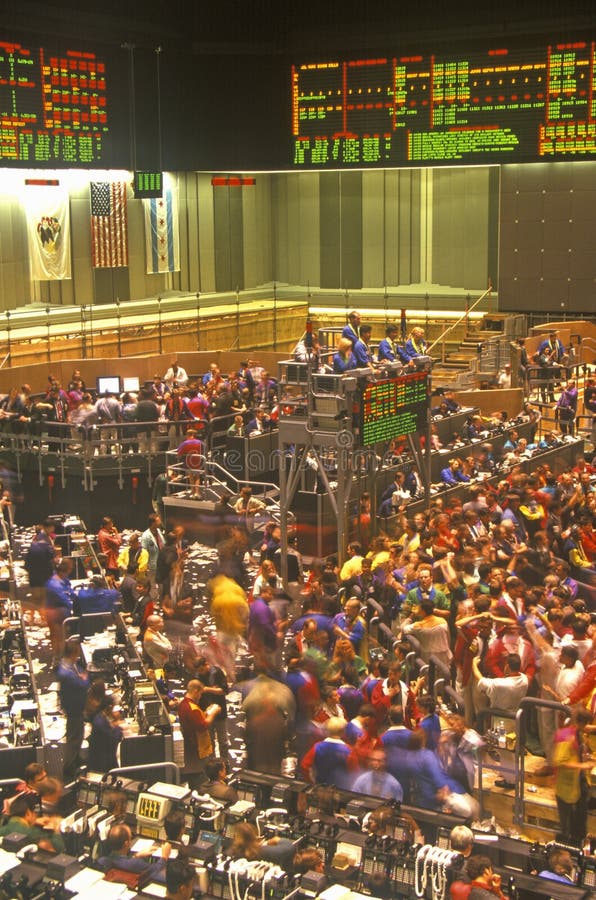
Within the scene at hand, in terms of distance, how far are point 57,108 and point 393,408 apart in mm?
14315

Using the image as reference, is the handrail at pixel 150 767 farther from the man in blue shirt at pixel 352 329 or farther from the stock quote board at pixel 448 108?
the stock quote board at pixel 448 108

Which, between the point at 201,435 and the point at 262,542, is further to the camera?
the point at 201,435

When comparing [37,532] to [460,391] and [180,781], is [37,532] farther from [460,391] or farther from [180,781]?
[460,391]

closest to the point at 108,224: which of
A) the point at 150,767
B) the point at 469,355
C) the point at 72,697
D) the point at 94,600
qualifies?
the point at 469,355

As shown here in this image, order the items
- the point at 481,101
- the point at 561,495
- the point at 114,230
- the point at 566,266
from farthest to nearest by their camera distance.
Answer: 1. the point at 114,230
2. the point at 566,266
3. the point at 481,101
4. the point at 561,495

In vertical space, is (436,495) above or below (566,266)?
below

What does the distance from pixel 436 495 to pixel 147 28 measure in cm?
1733

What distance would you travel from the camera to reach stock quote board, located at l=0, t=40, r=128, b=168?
24828 millimetres

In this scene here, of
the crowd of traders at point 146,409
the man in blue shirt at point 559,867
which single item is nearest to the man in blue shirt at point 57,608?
the man in blue shirt at point 559,867

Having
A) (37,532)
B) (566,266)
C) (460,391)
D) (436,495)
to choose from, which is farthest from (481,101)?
(37,532)

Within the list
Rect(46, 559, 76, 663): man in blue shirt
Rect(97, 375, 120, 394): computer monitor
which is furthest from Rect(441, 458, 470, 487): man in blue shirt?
Rect(97, 375, 120, 394): computer monitor

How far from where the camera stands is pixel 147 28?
28.6m

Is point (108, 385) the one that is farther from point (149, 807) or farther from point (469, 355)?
point (149, 807)

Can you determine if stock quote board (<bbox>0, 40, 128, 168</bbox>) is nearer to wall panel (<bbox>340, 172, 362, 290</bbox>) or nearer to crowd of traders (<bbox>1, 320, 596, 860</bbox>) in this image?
wall panel (<bbox>340, 172, 362, 290</bbox>)
